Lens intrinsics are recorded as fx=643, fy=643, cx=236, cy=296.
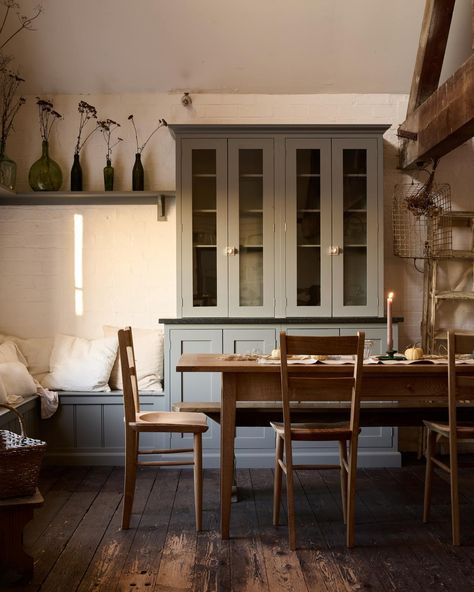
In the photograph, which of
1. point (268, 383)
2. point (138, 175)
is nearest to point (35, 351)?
point (138, 175)

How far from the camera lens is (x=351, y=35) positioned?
14.8 feet

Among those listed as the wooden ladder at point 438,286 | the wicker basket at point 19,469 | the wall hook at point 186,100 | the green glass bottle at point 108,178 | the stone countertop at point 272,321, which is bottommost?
the wicker basket at point 19,469

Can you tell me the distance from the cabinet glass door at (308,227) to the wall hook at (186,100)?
88 cm

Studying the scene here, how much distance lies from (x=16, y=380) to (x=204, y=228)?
160cm

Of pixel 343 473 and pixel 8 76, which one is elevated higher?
pixel 8 76

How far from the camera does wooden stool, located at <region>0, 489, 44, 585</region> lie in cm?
247

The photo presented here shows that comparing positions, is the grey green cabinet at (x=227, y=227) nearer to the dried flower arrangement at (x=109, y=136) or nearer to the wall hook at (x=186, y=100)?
the wall hook at (x=186, y=100)

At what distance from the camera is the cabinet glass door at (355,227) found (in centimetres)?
448

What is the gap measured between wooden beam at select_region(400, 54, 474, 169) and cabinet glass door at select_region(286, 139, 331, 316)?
61 cm

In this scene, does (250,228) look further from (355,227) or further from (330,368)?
(330,368)

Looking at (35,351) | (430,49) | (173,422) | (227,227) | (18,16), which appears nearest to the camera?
(173,422)

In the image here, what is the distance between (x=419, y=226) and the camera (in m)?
4.87

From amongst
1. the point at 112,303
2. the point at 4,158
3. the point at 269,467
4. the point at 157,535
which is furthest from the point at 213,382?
the point at 4,158

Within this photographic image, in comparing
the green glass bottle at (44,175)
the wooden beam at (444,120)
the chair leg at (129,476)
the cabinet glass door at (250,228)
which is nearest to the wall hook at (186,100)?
the cabinet glass door at (250,228)
